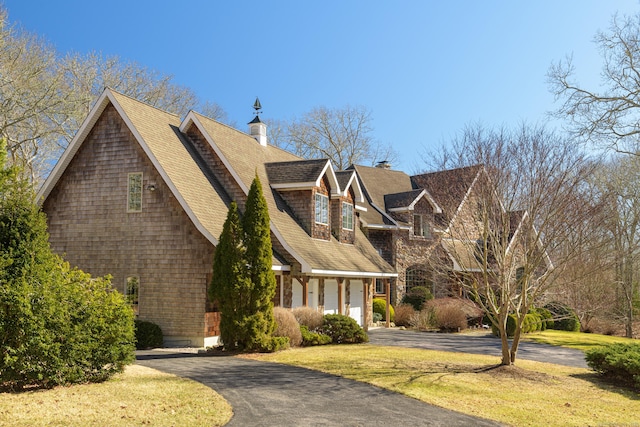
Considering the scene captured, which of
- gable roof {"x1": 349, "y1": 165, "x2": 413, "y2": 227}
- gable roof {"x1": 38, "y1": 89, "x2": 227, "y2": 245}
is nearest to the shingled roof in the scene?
gable roof {"x1": 38, "y1": 89, "x2": 227, "y2": 245}

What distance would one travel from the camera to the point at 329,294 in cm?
2425

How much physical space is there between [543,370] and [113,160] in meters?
14.9

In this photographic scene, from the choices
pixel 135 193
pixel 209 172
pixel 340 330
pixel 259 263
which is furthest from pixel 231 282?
pixel 209 172

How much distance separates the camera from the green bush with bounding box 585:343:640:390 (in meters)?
13.7

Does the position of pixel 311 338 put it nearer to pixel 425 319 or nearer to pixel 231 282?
pixel 231 282

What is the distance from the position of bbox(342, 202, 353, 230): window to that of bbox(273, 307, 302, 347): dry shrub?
8102mm

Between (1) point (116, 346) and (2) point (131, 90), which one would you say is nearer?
(1) point (116, 346)

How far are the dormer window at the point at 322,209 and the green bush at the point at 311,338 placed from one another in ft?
18.3

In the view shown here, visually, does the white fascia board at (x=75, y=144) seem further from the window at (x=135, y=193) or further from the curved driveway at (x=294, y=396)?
the curved driveway at (x=294, y=396)

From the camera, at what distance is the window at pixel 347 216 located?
2558 cm

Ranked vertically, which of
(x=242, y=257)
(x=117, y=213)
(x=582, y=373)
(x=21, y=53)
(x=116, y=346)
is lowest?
(x=582, y=373)

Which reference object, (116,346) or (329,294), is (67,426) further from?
(329,294)

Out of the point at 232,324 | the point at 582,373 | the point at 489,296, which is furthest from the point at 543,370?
the point at 232,324

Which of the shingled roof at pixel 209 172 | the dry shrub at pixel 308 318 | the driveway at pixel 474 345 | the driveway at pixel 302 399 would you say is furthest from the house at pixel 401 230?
the driveway at pixel 302 399
